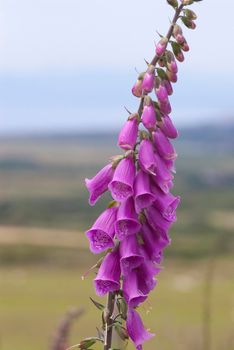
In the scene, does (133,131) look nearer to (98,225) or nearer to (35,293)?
(98,225)

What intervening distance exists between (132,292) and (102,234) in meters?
0.30

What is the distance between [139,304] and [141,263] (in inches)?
7.2

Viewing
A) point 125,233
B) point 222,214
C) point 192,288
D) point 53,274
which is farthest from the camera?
point 222,214

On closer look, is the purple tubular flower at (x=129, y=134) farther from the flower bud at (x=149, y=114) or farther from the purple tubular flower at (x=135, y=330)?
the purple tubular flower at (x=135, y=330)

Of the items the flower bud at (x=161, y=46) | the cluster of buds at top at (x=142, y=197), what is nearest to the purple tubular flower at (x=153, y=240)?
the cluster of buds at top at (x=142, y=197)

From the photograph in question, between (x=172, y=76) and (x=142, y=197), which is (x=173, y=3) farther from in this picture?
(x=142, y=197)

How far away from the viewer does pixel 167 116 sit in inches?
148

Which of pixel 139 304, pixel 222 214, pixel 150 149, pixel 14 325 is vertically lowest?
pixel 139 304

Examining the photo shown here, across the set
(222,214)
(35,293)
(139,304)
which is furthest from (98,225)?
(222,214)

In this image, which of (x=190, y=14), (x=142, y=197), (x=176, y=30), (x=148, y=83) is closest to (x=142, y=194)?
(x=142, y=197)

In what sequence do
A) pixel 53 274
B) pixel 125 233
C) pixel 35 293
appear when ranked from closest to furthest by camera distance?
pixel 125 233
pixel 35 293
pixel 53 274

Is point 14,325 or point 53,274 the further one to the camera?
point 53,274

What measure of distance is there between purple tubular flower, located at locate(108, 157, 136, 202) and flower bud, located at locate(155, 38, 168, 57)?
49cm

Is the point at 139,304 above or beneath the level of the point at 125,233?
beneath
